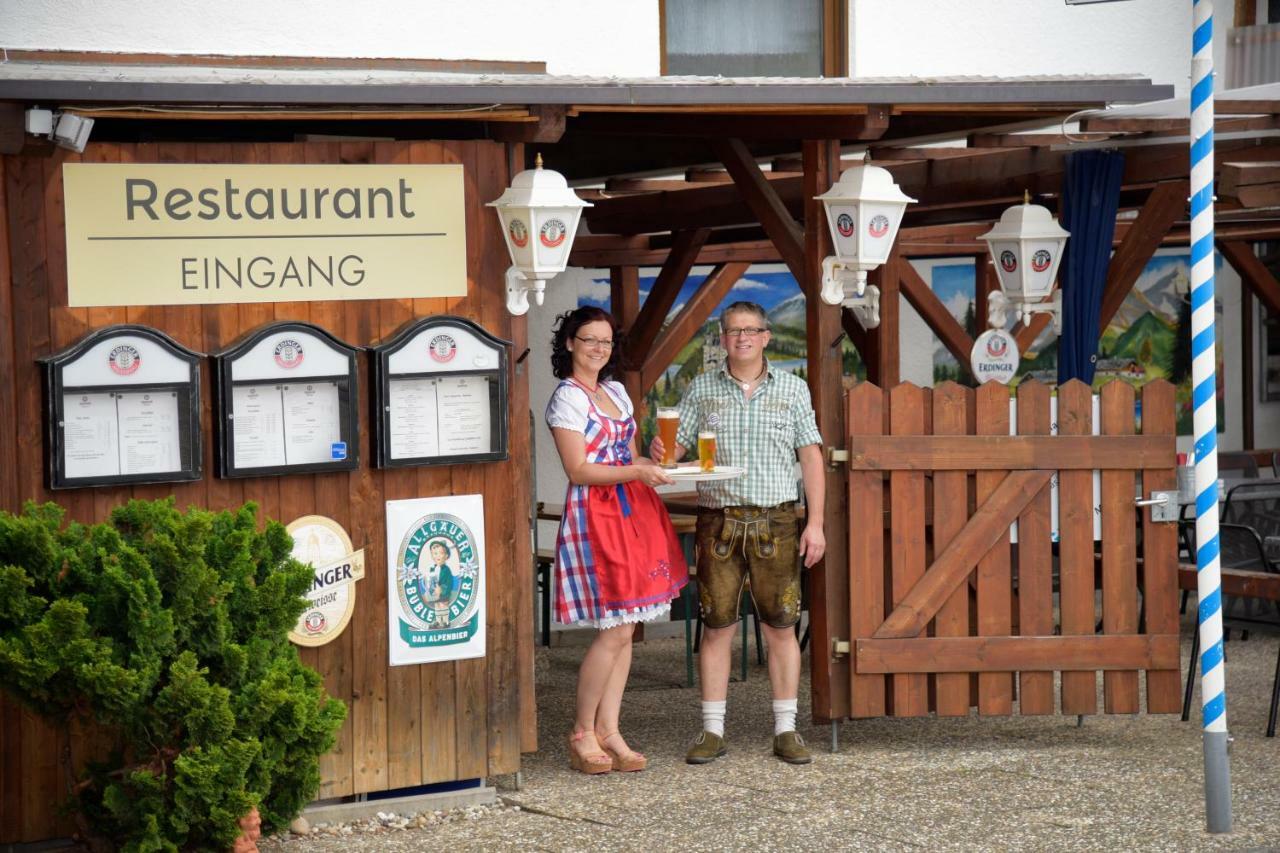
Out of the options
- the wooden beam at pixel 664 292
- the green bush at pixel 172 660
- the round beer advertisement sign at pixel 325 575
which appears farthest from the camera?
the wooden beam at pixel 664 292

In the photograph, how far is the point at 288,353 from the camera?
6.38m

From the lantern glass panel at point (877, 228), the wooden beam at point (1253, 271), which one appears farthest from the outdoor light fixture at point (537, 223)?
the wooden beam at point (1253, 271)

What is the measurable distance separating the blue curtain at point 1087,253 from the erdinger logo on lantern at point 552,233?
3076mm

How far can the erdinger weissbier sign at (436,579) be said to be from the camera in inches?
263

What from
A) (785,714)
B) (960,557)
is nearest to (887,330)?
(960,557)

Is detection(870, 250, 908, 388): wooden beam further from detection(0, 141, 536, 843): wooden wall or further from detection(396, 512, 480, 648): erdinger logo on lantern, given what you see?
detection(396, 512, 480, 648): erdinger logo on lantern

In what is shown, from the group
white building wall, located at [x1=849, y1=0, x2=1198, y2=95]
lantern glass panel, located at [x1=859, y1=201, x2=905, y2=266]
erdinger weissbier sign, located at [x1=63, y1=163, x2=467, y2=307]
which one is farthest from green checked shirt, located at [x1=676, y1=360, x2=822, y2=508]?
white building wall, located at [x1=849, y1=0, x2=1198, y2=95]

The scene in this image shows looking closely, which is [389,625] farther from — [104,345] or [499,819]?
[104,345]

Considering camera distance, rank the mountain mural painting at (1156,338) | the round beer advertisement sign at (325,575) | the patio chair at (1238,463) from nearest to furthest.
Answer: the round beer advertisement sign at (325,575)
the patio chair at (1238,463)
the mountain mural painting at (1156,338)

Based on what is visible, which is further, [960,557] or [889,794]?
[960,557]

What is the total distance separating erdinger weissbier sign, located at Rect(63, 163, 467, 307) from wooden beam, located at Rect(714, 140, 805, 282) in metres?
1.65

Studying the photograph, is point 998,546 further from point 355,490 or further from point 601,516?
point 355,490

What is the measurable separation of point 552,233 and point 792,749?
7.77ft

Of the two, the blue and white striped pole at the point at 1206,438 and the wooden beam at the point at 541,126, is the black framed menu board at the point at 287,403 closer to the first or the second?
the wooden beam at the point at 541,126
